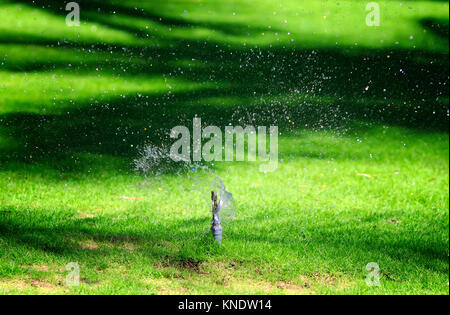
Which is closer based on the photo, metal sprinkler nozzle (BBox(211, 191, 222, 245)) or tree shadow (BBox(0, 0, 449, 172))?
metal sprinkler nozzle (BBox(211, 191, 222, 245))

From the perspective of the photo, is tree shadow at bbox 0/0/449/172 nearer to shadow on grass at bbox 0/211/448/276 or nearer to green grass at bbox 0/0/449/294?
green grass at bbox 0/0/449/294

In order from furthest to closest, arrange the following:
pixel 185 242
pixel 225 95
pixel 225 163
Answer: pixel 225 95
pixel 225 163
pixel 185 242

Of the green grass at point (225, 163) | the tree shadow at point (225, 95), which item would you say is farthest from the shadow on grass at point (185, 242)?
the tree shadow at point (225, 95)

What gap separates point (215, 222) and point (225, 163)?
1.70 m

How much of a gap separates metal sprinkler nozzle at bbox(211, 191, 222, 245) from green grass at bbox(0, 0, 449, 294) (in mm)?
95

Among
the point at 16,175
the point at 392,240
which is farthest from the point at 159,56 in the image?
the point at 392,240

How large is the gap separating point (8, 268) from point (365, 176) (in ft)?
10.3

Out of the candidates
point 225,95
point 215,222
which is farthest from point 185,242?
point 225,95

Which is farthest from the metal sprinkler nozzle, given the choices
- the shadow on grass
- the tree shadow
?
the tree shadow

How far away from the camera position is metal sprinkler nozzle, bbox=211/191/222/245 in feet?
11.3

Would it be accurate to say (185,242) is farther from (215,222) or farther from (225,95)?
(225,95)

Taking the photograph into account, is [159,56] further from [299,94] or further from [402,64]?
[402,64]

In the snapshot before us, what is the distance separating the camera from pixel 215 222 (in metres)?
3.51

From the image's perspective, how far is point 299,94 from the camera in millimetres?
6355
